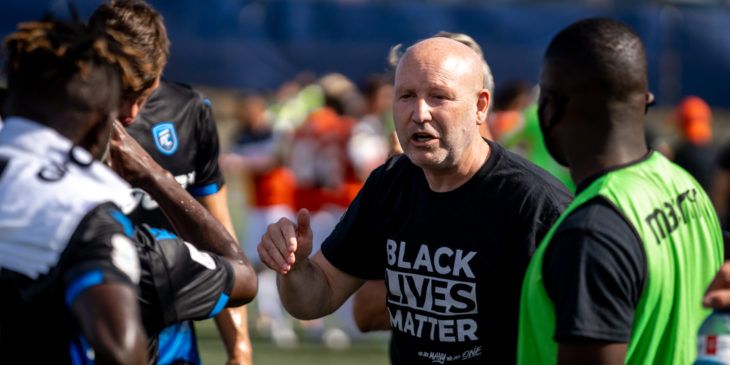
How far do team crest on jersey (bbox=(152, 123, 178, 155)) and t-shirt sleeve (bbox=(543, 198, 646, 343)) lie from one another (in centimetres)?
216

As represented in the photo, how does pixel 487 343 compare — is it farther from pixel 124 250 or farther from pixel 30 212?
pixel 30 212

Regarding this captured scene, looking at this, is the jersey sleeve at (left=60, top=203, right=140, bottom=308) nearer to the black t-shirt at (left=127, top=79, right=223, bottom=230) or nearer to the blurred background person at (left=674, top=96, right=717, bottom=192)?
the black t-shirt at (left=127, top=79, right=223, bottom=230)

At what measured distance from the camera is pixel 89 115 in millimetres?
2371

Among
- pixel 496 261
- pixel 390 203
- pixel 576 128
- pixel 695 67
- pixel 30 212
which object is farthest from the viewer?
pixel 695 67

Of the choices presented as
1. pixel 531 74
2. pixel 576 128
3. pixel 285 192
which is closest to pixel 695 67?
pixel 531 74

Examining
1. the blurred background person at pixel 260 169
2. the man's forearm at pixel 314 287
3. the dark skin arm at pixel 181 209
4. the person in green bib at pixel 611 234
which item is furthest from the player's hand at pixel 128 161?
the blurred background person at pixel 260 169

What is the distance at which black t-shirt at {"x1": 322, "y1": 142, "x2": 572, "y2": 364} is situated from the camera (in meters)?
3.16

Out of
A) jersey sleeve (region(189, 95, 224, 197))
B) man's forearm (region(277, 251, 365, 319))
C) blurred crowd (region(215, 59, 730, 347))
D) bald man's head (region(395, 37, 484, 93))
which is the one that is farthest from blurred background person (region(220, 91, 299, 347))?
bald man's head (region(395, 37, 484, 93))

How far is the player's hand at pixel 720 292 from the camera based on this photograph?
2289mm

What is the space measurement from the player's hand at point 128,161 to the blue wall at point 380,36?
17143mm

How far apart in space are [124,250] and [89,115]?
0.35 meters

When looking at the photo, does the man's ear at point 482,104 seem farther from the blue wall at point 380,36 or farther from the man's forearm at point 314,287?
the blue wall at point 380,36

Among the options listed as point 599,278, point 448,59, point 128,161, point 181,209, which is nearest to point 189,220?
point 181,209

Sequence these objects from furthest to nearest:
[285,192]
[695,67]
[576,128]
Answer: [695,67], [285,192], [576,128]
